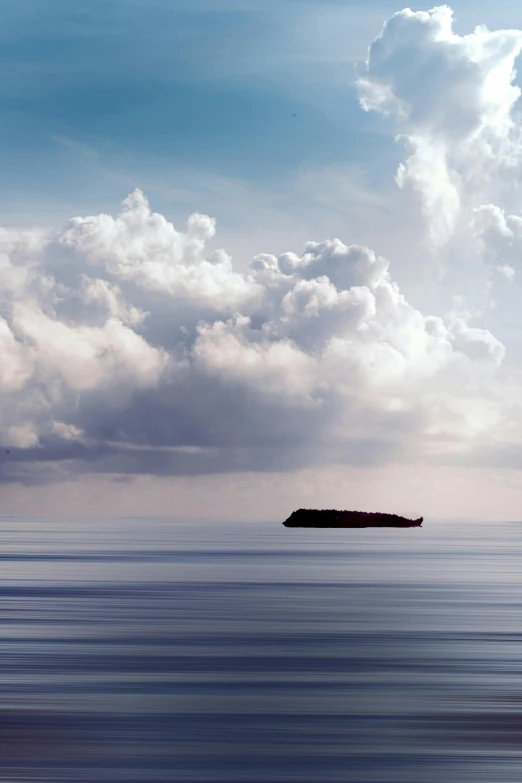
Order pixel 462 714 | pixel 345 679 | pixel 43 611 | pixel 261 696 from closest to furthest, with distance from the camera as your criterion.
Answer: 1. pixel 462 714
2. pixel 261 696
3. pixel 345 679
4. pixel 43 611

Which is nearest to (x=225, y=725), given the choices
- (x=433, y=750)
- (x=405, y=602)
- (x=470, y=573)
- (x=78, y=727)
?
(x=78, y=727)

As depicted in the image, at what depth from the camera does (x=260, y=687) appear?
116ft

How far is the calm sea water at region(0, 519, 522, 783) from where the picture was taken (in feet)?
81.7

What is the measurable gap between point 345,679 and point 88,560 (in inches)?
3780

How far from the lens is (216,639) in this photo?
48.4 metres

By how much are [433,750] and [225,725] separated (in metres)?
5.93

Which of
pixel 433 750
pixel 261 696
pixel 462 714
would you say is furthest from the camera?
pixel 261 696

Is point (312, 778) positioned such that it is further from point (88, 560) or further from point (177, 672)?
point (88, 560)

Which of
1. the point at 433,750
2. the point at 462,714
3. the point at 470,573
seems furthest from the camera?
the point at 470,573

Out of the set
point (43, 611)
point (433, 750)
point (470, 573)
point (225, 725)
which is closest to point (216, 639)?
point (43, 611)

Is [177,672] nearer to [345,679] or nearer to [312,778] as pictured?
[345,679]

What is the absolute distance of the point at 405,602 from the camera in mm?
67750

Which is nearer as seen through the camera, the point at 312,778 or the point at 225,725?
the point at 312,778

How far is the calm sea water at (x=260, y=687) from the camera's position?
81.7ft
